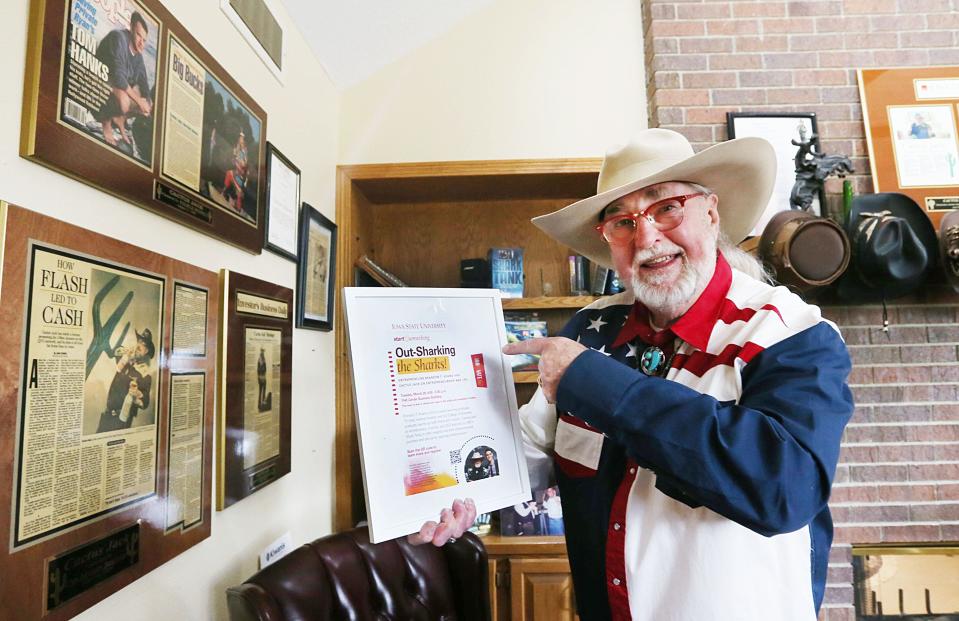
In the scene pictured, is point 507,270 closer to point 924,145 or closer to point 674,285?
point 674,285

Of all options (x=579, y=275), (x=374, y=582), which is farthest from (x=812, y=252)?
(x=374, y=582)

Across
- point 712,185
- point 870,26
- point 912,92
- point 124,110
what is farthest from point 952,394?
point 124,110

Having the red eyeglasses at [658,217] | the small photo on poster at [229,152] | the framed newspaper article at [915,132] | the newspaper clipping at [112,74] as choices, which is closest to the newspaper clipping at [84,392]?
the newspaper clipping at [112,74]

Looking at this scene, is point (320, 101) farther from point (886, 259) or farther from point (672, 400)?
point (886, 259)

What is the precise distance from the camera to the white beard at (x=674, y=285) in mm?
1175

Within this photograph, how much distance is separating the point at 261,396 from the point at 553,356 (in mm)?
967

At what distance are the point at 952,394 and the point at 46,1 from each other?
3187 mm

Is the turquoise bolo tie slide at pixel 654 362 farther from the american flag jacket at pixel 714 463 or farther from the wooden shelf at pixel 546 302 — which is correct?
the wooden shelf at pixel 546 302

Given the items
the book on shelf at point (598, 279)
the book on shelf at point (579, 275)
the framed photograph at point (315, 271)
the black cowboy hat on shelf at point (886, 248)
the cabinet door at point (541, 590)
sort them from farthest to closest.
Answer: the book on shelf at point (579, 275)
the book on shelf at point (598, 279)
the cabinet door at point (541, 590)
the black cowboy hat on shelf at point (886, 248)
the framed photograph at point (315, 271)

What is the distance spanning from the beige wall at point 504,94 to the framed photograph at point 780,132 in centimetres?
42

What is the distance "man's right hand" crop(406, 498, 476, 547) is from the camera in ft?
3.54

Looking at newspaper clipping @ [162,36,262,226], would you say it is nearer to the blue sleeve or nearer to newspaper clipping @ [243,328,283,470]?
newspaper clipping @ [243,328,283,470]

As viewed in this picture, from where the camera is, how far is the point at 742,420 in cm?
89

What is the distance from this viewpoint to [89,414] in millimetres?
949
